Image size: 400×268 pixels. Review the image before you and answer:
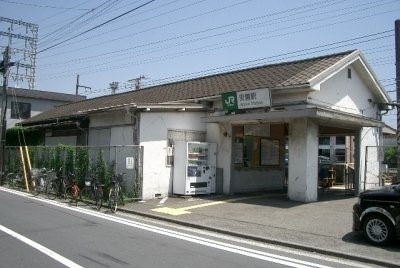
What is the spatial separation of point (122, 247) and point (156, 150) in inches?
347

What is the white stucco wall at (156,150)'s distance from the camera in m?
16.9

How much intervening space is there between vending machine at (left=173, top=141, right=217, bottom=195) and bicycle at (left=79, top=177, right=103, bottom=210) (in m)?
3.31

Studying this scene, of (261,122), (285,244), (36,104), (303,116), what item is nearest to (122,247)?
(285,244)

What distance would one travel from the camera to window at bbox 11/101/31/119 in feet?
143

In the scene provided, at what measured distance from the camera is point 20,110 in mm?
44156

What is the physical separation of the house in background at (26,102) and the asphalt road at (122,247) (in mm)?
33642

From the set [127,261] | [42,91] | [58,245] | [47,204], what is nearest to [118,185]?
[47,204]

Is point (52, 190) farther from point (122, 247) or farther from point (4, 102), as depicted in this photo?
point (122, 247)

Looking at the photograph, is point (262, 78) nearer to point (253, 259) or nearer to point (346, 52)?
point (346, 52)

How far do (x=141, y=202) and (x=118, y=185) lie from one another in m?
1.49

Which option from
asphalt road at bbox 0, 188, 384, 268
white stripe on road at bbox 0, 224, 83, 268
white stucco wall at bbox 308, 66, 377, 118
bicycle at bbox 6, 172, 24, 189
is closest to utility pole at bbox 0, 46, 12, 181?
bicycle at bbox 6, 172, 24, 189

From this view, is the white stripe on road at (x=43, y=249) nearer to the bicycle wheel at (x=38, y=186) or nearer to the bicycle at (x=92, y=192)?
the bicycle at (x=92, y=192)

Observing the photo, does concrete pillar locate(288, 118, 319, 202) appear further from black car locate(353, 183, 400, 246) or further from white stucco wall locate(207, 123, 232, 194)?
black car locate(353, 183, 400, 246)

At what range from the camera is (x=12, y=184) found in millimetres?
23203
